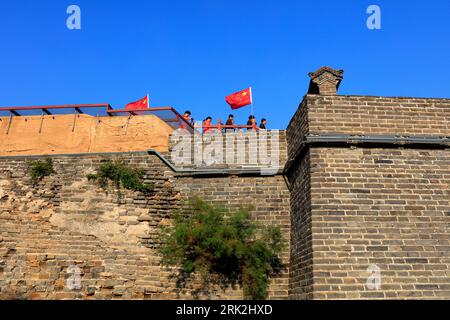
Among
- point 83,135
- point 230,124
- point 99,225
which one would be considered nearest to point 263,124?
point 230,124

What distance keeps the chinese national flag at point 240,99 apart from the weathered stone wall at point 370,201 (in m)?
4.95

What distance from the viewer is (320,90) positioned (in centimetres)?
939

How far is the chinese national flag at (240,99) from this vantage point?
45.1 feet

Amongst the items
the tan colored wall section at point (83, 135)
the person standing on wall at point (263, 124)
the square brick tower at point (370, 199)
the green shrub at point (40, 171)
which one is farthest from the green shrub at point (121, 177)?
the square brick tower at point (370, 199)

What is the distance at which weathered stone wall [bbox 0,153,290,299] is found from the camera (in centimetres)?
882

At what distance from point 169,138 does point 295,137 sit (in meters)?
3.51

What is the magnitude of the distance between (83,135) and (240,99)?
551 centimetres

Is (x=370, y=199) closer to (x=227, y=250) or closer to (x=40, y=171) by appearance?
(x=227, y=250)

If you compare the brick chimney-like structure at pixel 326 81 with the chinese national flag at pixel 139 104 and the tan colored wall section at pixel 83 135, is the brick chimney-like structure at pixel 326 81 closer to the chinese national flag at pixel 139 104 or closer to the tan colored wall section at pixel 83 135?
the tan colored wall section at pixel 83 135

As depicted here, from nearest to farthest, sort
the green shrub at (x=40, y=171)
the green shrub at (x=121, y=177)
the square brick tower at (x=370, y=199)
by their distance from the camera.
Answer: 1. the square brick tower at (x=370, y=199)
2. the green shrub at (x=121, y=177)
3. the green shrub at (x=40, y=171)

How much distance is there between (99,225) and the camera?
9500 mm

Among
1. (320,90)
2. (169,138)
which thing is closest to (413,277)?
(320,90)

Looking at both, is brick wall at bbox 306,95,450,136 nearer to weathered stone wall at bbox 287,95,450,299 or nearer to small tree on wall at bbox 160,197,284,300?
weathered stone wall at bbox 287,95,450,299
